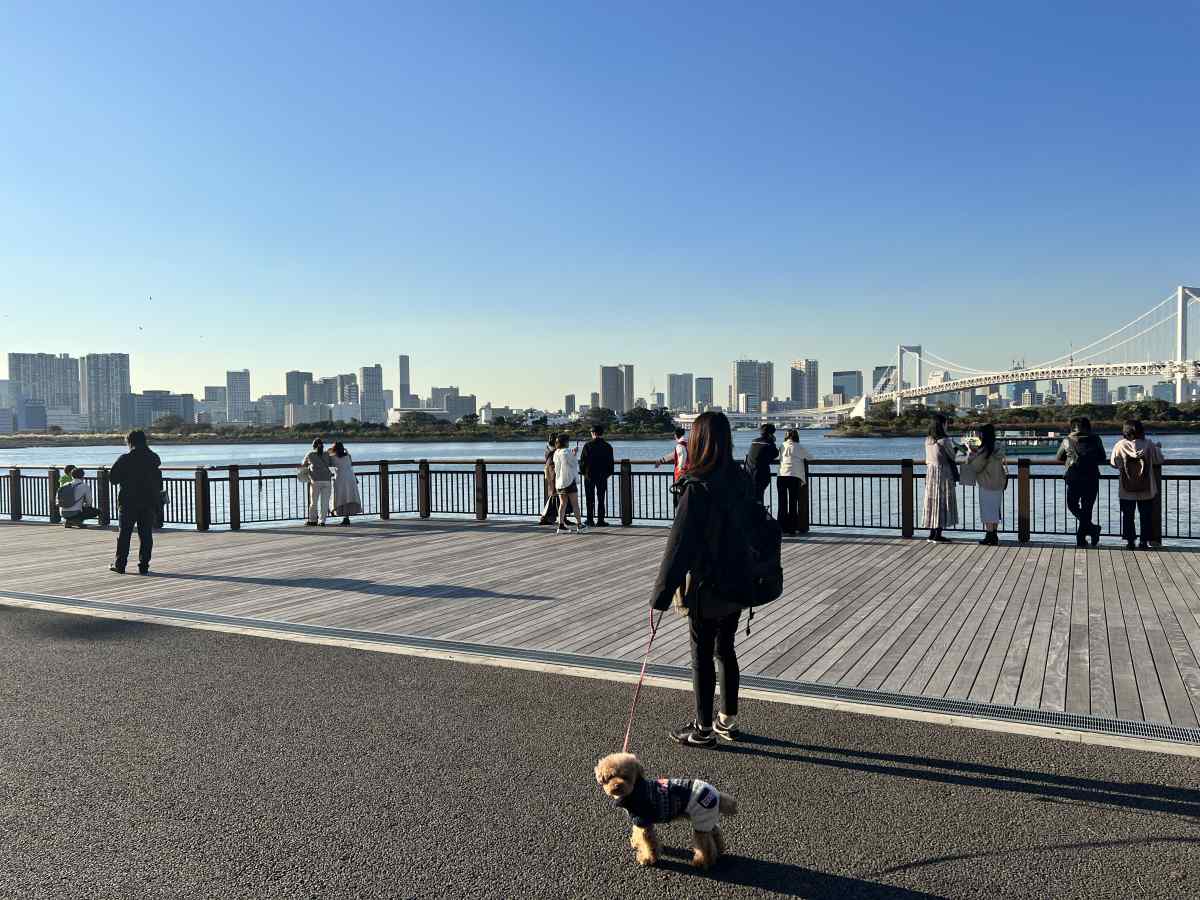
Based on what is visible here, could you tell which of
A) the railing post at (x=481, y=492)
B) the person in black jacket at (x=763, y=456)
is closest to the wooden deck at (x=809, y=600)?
the person in black jacket at (x=763, y=456)

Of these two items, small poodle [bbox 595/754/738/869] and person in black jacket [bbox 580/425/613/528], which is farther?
person in black jacket [bbox 580/425/613/528]

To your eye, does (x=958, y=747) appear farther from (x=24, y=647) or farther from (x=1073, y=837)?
(x=24, y=647)

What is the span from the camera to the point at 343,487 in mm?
16219

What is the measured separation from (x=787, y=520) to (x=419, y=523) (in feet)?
21.4

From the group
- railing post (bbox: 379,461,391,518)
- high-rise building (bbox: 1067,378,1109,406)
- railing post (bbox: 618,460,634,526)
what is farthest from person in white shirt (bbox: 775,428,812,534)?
high-rise building (bbox: 1067,378,1109,406)

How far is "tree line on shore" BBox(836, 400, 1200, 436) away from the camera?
62.0 metres

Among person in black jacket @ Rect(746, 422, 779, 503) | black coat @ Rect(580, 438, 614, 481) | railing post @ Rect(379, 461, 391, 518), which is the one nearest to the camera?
person in black jacket @ Rect(746, 422, 779, 503)

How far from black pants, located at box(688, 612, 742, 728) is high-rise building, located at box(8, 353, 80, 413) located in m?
166

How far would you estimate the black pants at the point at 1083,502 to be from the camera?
11719 mm

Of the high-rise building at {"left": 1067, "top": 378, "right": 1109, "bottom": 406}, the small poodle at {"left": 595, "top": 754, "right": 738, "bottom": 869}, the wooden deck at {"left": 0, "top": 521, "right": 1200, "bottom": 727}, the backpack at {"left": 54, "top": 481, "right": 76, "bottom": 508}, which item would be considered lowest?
the wooden deck at {"left": 0, "top": 521, "right": 1200, "bottom": 727}

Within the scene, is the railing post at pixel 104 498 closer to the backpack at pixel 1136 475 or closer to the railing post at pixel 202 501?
the railing post at pixel 202 501

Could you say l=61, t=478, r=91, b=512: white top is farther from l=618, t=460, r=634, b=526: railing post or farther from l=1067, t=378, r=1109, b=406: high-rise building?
l=1067, t=378, r=1109, b=406: high-rise building

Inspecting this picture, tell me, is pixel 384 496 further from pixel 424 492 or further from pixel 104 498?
pixel 104 498

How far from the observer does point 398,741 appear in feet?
→ 15.3
